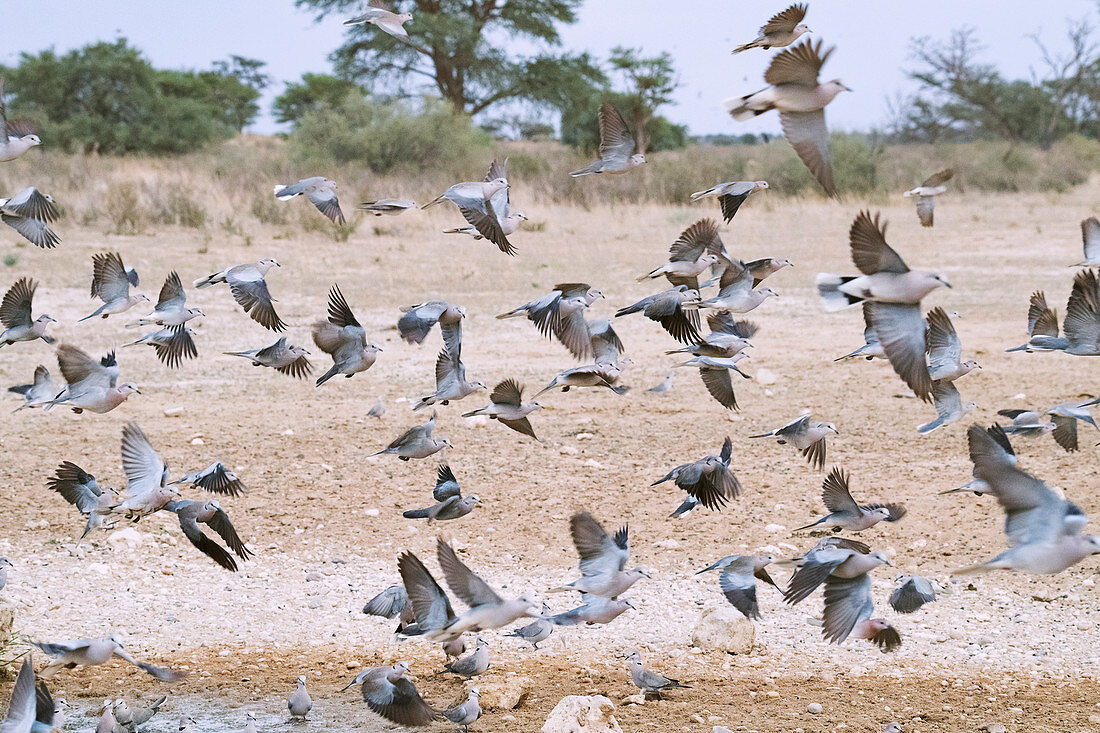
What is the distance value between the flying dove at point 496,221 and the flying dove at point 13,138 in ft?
4.86

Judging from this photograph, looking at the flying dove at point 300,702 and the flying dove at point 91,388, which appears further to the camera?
the flying dove at point 91,388

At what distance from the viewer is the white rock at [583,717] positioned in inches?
133

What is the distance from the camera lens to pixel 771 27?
3213mm

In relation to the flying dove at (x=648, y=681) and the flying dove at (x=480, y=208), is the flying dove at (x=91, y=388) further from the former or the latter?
the flying dove at (x=648, y=681)

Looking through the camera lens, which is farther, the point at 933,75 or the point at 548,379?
the point at 933,75

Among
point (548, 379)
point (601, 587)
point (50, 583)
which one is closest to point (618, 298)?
point (548, 379)

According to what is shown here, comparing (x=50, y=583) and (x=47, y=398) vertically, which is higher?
(x=47, y=398)

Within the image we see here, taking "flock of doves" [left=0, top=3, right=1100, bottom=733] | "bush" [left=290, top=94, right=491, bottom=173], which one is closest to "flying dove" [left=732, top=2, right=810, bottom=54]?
"flock of doves" [left=0, top=3, right=1100, bottom=733]

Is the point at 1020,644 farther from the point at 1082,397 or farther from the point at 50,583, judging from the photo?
the point at 50,583

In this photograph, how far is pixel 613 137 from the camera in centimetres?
432

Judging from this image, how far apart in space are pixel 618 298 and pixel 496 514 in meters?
6.46

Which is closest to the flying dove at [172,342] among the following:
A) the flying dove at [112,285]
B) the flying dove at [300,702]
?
the flying dove at [112,285]

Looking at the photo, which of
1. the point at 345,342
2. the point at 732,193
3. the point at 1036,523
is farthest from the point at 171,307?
the point at 1036,523

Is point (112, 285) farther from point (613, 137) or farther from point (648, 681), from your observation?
point (648, 681)
